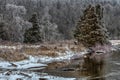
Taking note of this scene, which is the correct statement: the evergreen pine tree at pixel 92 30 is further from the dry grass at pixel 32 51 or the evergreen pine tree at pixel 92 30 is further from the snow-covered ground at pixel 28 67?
the snow-covered ground at pixel 28 67

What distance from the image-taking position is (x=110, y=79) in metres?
22.9

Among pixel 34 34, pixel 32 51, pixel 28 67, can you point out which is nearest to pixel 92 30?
pixel 34 34

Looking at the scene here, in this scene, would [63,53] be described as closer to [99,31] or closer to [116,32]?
[99,31]

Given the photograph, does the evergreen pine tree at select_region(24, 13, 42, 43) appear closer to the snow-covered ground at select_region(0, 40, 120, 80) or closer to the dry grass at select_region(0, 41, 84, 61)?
the dry grass at select_region(0, 41, 84, 61)

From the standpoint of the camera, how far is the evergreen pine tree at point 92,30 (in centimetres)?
4978

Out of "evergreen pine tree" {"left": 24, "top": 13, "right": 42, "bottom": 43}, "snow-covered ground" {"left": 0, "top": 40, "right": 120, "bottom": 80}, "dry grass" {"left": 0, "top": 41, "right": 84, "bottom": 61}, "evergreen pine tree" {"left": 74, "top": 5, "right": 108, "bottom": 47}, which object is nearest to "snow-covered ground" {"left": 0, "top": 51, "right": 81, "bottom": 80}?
"snow-covered ground" {"left": 0, "top": 40, "right": 120, "bottom": 80}

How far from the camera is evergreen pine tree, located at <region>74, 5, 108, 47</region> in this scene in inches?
1960

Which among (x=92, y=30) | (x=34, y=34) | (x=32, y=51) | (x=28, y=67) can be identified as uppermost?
(x=92, y=30)

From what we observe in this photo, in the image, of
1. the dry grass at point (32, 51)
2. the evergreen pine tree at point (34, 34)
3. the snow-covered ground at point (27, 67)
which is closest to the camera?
the snow-covered ground at point (27, 67)

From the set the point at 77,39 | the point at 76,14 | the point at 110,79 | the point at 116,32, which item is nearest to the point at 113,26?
the point at 116,32

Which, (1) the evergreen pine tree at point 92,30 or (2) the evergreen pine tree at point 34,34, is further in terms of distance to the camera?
(1) the evergreen pine tree at point 92,30

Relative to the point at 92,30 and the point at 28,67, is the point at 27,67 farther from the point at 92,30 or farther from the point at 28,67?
the point at 92,30

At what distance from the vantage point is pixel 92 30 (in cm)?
5050

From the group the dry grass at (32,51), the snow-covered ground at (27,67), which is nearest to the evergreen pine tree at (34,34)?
the dry grass at (32,51)
